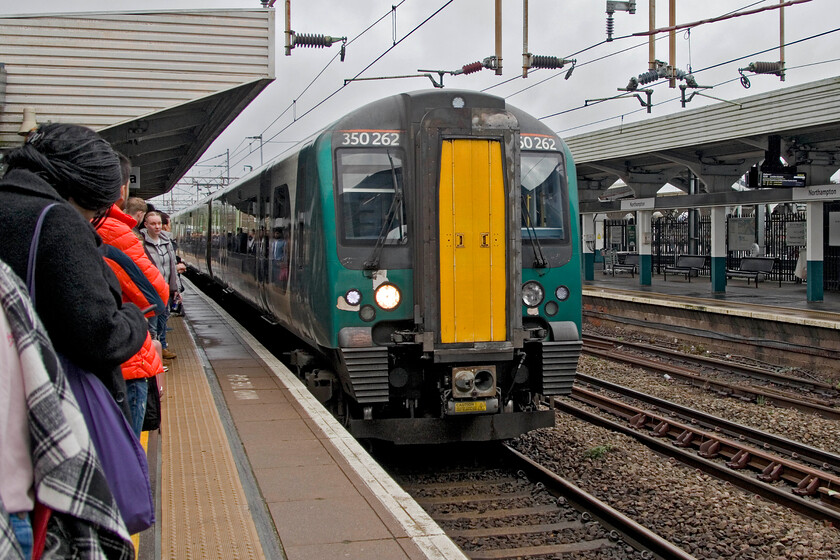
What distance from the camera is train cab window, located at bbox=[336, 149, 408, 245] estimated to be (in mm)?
6895

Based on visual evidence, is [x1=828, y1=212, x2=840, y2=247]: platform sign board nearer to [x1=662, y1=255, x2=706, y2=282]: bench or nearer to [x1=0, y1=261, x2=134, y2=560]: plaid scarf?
[x1=662, y1=255, x2=706, y2=282]: bench

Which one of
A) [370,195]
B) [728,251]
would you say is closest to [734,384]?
[370,195]

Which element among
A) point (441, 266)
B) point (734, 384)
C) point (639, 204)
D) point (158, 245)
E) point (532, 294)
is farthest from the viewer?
point (639, 204)

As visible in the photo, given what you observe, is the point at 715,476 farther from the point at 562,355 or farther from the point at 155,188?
the point at 155,188

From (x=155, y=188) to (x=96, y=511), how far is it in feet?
91.3

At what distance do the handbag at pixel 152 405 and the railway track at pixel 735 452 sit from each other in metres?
5.06

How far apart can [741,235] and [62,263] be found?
22205 millimetres

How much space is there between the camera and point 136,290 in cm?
363

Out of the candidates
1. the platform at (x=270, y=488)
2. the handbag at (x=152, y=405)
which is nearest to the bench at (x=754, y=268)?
the platform at (x=270, y=488)

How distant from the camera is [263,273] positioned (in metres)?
10.4

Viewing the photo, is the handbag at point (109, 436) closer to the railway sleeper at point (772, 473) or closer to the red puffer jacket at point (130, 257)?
the red puffer jacket at point (130, 257)

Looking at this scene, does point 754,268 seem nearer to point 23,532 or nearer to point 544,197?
point 544,197

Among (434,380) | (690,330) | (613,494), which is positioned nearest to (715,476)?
(613,494)

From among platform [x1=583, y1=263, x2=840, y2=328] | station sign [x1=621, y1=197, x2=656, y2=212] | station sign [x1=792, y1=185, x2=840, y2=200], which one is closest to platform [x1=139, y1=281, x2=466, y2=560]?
platform [x1=583, y1=263, x2=840, y2=328]
